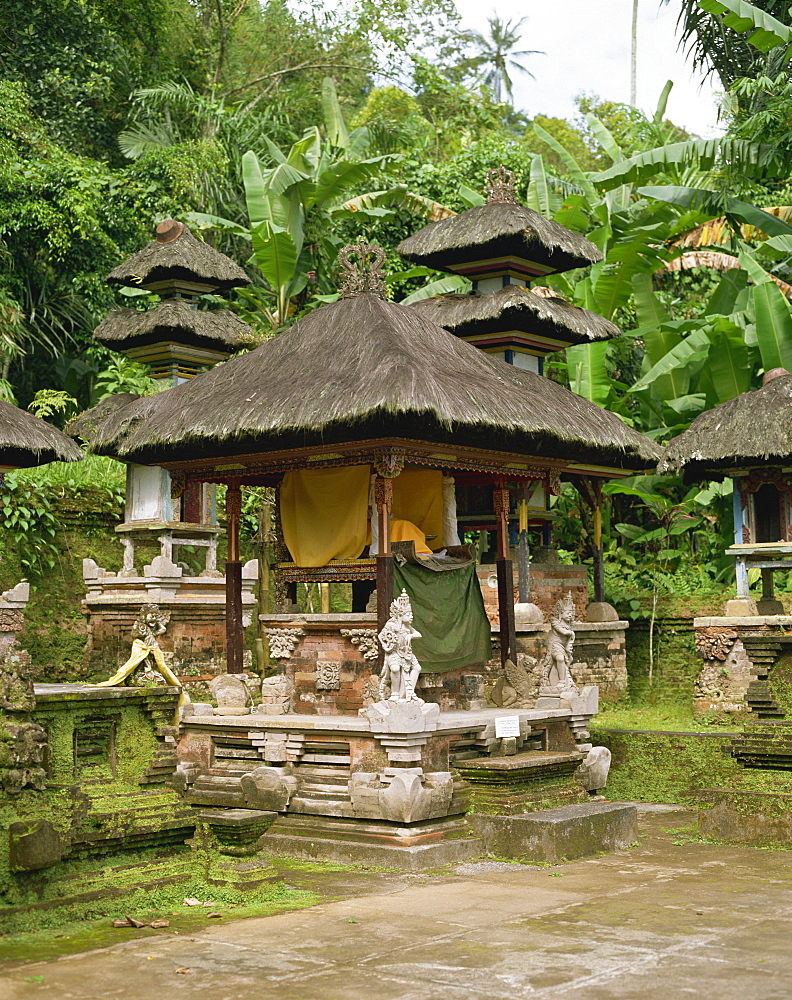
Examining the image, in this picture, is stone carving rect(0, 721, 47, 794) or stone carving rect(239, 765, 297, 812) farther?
stone carving rect(239, 765, 297, 812)

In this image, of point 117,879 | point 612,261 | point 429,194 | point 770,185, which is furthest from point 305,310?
point 117,879

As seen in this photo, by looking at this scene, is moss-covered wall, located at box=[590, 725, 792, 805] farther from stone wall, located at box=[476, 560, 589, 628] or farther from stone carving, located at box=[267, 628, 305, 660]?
stone carving, located at box=[267, 628, 305, 660]

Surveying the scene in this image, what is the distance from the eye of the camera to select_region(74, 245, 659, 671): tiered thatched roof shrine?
1055 centimetres

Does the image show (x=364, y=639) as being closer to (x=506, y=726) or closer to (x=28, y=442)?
(x=506, y=726)

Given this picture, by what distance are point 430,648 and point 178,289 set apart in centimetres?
778

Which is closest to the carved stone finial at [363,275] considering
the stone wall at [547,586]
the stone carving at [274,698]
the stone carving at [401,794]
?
the stone carving at [274,698]

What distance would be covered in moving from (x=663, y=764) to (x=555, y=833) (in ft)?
13.7

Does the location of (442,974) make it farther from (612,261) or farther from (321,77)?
(321,77)

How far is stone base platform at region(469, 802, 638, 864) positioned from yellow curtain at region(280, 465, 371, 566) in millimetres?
2934

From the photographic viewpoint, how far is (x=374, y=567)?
1162cm

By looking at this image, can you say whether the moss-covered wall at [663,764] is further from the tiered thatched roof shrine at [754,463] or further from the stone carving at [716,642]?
the stone carving at [716,642]

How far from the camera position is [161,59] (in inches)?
1061

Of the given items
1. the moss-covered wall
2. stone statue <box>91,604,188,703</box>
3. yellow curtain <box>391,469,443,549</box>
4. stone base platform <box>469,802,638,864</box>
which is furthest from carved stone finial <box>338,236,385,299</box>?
the moss-covered wall

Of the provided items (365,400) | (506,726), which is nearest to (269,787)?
(506,726)
